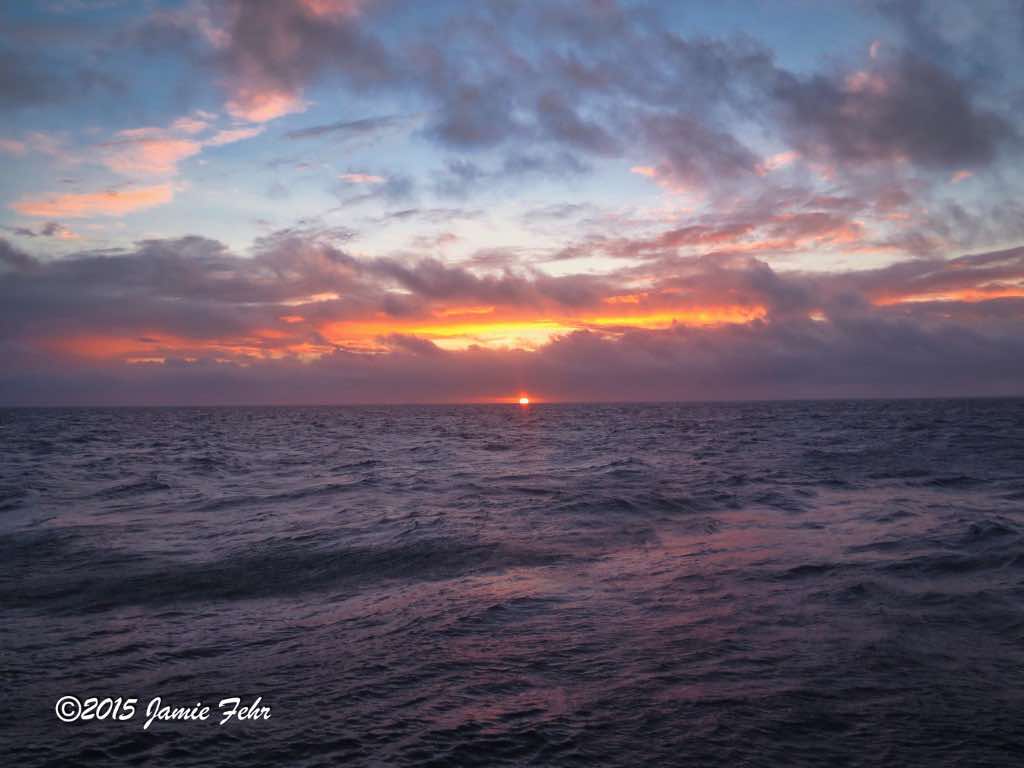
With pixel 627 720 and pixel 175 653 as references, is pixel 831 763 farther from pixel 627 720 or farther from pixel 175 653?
pixel 175 653

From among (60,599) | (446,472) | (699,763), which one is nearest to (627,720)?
(699,763)

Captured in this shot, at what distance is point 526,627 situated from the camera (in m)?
9.29

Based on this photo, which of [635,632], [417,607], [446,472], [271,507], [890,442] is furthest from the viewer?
[890,442]

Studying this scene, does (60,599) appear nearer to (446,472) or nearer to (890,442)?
(446,472)

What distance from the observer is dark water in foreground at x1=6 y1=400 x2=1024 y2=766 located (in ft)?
20.1

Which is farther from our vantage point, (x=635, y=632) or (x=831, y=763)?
(x=635, y=632)

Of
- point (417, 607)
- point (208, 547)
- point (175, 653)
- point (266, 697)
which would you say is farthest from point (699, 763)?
point (208, 547)

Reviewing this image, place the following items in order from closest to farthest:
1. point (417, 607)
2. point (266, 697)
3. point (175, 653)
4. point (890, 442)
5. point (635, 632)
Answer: point (266, 697), point (175, 653), point (635, 632), point (417, 607), point (890, 442)

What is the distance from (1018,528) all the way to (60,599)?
65.6 feet

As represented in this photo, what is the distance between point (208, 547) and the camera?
14.9m

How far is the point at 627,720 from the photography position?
21.2 ft

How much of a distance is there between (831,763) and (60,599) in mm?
11487

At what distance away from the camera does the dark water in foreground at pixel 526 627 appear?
6.12m

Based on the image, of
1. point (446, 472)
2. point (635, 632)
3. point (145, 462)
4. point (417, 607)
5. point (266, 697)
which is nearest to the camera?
point (266, 697)
